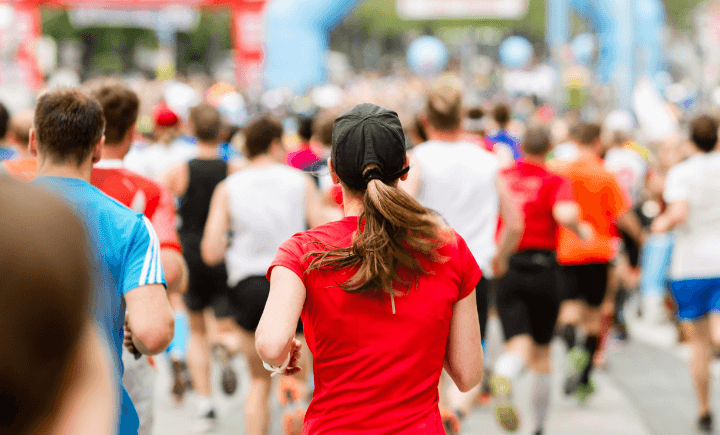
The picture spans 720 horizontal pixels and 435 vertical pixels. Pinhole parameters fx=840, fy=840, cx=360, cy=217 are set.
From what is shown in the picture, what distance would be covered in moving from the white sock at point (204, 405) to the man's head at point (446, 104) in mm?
2736

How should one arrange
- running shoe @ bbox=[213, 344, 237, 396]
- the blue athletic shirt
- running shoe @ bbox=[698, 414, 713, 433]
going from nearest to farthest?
the blue athletic shirt
running shoe @ bbox=[698, 414, 713, 433]
running shoe @ bbox=[213, 344, 237, 396]

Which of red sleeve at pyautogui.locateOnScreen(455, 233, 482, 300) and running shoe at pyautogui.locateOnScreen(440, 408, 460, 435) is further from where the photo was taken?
running shoe at pyautogui.locateOnScreen(440, 408, 460, 435)

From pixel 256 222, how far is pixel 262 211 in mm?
72

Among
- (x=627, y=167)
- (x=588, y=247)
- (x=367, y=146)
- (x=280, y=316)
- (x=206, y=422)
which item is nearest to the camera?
(x=280, y=316)

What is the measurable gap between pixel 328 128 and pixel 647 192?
5434 mm

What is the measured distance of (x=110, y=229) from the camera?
2.49 meters

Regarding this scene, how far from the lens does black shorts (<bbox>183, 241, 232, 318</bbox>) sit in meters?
6.22

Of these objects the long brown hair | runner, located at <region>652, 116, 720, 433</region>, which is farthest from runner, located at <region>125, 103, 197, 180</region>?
the long brown hair

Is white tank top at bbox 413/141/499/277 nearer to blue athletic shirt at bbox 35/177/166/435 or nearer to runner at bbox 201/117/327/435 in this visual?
runner at bbox 201/117/327/435

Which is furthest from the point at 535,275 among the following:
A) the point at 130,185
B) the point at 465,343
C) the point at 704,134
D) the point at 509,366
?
the point at 465,343

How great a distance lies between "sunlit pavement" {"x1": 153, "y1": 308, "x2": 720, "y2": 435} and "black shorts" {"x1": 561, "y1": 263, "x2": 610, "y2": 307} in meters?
0.86

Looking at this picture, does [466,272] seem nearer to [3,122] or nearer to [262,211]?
[262,211]

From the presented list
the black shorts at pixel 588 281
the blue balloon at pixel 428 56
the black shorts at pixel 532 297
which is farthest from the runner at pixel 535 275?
the blue balloon at pixel 428 56

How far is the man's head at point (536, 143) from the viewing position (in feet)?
18.1
